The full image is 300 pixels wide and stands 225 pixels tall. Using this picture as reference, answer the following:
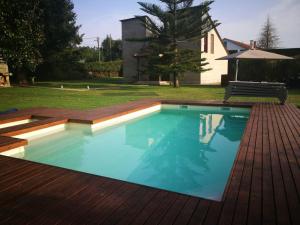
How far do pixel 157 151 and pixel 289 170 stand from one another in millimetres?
3128

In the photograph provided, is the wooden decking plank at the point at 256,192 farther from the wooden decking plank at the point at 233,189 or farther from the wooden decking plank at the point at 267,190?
the wooden decking plank at the point at 233,189

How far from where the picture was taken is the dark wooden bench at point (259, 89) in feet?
32.6

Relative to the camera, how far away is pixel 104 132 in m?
7.37

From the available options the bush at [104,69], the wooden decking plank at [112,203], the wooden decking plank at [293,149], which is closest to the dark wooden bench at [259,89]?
the wooden decking plank at [293,149]

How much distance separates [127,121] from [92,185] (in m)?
5.61

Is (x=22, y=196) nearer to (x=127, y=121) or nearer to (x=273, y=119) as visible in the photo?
(x=127, y=121)

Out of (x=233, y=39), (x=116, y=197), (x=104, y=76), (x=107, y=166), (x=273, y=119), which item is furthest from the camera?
(x=233, y=39)

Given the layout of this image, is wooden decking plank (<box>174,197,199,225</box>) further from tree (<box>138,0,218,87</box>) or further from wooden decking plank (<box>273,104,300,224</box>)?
tree (<box>138,0,218,87</box>)

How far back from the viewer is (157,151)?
6137mm

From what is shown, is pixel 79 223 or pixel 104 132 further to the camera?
pixel 104 132

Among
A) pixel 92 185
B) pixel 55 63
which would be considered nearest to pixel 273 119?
pixel 92 185

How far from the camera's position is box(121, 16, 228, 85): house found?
24078 millimetres

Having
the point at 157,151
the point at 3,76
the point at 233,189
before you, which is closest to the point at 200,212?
the point at 233,189

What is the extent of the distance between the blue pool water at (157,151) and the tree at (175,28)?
10919mm
